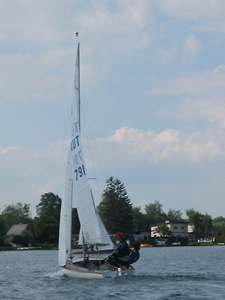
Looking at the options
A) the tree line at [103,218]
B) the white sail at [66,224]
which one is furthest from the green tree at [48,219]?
the white sail at [66,224]

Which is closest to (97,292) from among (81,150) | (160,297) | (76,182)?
(160,297)

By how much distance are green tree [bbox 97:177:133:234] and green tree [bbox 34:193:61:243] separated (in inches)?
486

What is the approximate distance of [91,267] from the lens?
2403cm

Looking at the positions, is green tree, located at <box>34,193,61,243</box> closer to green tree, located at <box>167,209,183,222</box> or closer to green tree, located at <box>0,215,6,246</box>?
green tree, located at <box>0,215,6,246</box>

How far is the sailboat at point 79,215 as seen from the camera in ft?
73.5

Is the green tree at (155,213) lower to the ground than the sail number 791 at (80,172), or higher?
higher

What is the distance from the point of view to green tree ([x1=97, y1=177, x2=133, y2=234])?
101 meters

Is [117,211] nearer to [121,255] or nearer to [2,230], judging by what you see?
[2,230]

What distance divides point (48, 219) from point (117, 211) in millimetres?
17596

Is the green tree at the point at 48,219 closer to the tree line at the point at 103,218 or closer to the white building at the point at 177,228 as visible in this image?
the tree line at the point at 103,218

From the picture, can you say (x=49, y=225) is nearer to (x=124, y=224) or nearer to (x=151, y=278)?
(x=124, y=224)

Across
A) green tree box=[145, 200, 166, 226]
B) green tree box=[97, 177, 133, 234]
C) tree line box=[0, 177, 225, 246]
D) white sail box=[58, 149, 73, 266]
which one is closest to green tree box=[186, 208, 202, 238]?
tree line box=[0, 177, 225, 246]

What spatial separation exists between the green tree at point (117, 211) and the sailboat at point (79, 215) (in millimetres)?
74801

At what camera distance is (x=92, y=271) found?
22.0m
